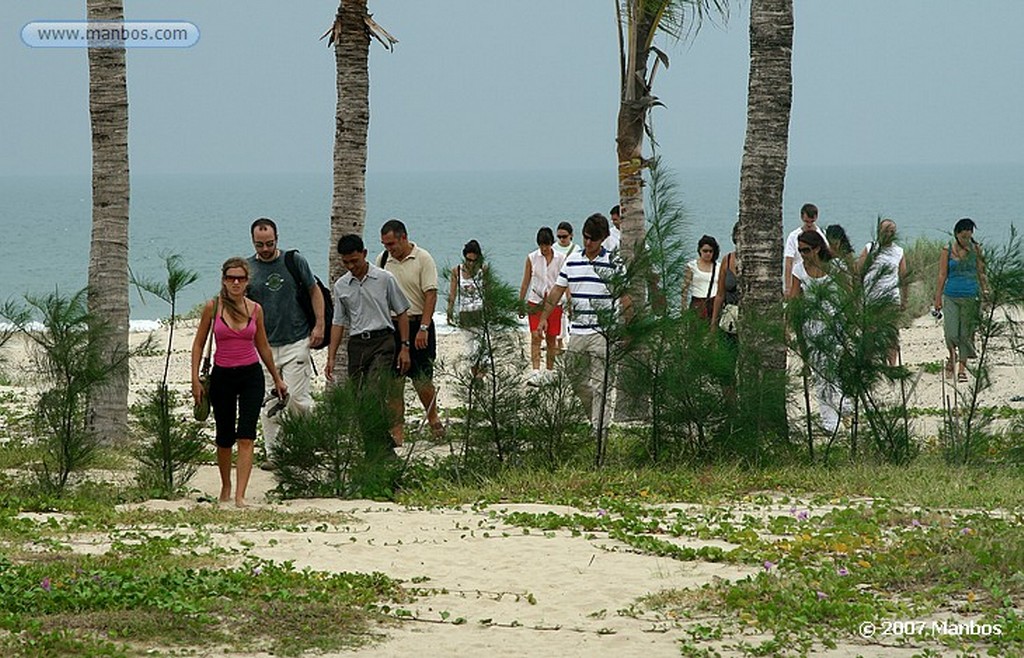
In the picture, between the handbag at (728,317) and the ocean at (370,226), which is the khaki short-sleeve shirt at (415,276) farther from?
the ocean at (370,226)

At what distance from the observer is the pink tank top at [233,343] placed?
11.0 m

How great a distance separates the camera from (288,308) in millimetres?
12312

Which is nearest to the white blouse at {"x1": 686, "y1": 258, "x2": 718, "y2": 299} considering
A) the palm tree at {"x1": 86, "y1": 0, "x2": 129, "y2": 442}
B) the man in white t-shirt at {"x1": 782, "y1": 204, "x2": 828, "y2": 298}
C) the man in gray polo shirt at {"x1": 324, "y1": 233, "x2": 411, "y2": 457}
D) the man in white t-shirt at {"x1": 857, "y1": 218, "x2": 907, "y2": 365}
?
the man in white t-shirt at {"x1": 782, "y1": 204, "x2": 828, "y2": 298}

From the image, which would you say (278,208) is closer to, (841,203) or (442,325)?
(841,203)

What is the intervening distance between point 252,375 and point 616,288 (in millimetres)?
2729

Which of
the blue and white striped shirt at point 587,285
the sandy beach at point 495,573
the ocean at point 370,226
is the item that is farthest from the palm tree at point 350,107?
the ocean at point 370,226

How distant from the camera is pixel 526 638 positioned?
24.1 ft

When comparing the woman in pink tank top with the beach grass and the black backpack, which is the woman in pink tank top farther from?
the black backpack

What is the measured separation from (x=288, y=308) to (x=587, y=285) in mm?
2315

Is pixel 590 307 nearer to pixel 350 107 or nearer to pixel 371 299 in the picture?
pixel 371 299

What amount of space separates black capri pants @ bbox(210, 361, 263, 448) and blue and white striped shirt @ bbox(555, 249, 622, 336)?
2.53 metres

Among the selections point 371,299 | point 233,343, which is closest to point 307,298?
point 371,299

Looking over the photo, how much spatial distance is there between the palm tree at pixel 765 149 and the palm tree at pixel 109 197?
5.35 metres

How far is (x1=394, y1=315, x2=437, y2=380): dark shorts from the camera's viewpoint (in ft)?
41.9
